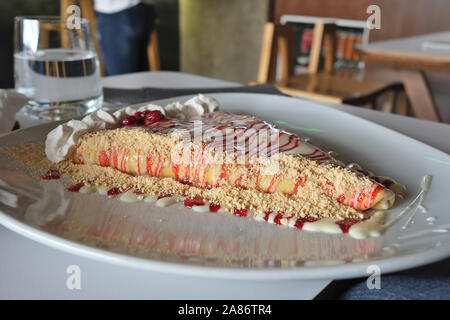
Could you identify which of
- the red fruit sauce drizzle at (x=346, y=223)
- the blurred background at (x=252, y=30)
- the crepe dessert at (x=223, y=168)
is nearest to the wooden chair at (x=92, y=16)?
the blurred background at (x=252, y=30)

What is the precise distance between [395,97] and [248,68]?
2.08 metres

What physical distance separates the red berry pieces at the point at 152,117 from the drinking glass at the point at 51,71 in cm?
20

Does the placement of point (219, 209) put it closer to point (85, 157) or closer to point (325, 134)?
point (85, 157)

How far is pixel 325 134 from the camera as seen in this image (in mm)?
852

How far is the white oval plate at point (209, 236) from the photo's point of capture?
41 cm

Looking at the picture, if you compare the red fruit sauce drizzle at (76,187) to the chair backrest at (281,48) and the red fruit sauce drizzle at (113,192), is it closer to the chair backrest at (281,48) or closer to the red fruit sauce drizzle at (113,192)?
the red fruit sauce drizzle at (113,192)

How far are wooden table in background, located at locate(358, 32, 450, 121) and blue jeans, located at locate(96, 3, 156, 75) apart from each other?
1327mm

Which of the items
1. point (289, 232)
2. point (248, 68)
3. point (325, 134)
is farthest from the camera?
point (248, 68)

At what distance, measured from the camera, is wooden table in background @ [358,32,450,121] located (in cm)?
194

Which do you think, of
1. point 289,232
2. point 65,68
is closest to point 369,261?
point 289,232

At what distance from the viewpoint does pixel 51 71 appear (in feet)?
2.95

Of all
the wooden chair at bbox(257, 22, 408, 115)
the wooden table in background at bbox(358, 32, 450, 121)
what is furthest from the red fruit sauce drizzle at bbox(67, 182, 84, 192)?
the wooden table in background at bbox(358, 32, 450, 121)

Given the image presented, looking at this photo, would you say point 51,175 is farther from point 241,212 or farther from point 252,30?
point 252,30
